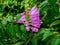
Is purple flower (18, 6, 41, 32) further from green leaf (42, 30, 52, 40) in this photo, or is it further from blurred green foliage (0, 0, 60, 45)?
green leaf (42, 30, 52, 40)

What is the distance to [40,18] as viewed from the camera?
166 cm

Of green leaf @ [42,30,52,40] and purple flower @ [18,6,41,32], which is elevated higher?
purple flower @ [18,6,41,32]

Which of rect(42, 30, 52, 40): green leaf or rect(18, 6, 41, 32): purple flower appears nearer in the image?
rect(42, 30, 52, 40): green leaf

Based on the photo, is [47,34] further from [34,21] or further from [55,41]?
[34,21]

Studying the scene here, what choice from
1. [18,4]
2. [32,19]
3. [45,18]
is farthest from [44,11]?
[18,4]

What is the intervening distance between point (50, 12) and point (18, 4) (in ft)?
1.56

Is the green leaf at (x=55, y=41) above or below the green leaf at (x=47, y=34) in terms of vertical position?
below

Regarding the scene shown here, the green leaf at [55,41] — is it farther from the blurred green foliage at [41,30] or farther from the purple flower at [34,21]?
the purple flower at [34,21]

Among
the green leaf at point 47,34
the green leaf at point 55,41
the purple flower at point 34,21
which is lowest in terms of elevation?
the green leaf at point 55,41

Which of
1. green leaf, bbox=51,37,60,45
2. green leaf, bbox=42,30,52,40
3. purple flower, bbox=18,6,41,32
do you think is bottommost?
green leaf, bbox=51,37,60,45

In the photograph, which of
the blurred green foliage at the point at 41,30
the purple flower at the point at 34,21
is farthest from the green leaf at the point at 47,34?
the purple flower at the point at 34,21

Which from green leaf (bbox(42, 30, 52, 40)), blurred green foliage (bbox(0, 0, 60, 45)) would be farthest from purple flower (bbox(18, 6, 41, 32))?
green leaf (bbox(42, 30, 52, 40))

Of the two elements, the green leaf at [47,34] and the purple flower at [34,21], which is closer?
the green leaf at [47,34]

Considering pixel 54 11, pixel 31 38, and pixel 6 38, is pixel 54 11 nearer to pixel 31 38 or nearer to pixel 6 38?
pixel 31 38
